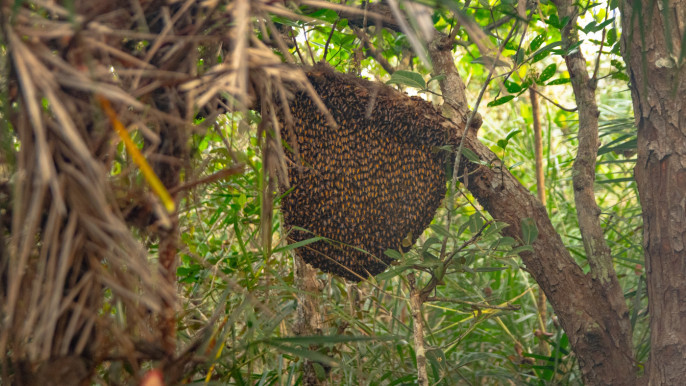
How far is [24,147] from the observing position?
575mm

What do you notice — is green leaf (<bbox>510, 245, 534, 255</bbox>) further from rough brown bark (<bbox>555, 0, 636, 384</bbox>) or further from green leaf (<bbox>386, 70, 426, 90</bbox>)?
green leaf (<bbox>386, 70, 426, 90</bbox>)

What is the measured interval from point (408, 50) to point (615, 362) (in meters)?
1.39

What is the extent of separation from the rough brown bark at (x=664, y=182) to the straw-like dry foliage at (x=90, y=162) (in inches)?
48.3

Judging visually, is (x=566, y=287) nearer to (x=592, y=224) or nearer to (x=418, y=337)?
(x=592, y=224)

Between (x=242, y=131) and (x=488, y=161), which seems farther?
(x=488, y=161)

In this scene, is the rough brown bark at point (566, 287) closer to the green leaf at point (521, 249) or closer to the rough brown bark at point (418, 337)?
the green leaf at point (521, 249)

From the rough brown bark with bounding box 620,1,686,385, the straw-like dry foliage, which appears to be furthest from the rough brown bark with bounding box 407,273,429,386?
the straw-like dry foliage

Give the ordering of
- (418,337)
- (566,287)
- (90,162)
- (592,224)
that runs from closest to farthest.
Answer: (90,162), (418,337), (566,287), (592,224)

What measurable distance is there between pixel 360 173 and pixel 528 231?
1.74 feet

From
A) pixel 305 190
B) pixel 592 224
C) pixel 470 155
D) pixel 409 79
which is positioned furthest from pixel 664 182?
pixel 305 190

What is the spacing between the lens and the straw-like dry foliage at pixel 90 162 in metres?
0.56

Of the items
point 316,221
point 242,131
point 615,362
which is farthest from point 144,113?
point 615,362

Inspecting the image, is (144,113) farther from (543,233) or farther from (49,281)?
(543,233)

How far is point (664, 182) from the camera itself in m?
1.53
